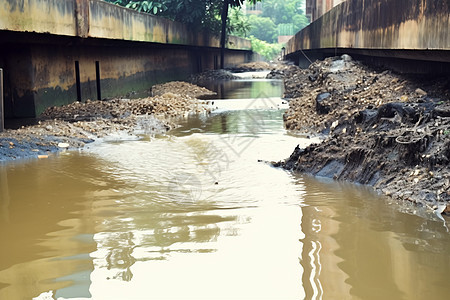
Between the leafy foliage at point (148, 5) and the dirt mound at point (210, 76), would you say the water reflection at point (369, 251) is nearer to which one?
the leafy foliage at point (148, 5)

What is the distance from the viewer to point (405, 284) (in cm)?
301

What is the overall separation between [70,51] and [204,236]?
9113 mm

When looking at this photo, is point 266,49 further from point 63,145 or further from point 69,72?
point 63,145

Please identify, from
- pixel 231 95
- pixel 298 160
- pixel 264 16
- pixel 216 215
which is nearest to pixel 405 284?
pixel 216 215

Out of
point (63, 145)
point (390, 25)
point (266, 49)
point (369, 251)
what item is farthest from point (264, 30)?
point (369, 251)

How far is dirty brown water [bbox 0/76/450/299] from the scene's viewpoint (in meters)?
3.00

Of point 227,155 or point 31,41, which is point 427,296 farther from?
point 31,41

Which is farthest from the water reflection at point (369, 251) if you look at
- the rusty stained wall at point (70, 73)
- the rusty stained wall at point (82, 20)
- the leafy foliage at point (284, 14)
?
the leafy foliage at point (284, 14)

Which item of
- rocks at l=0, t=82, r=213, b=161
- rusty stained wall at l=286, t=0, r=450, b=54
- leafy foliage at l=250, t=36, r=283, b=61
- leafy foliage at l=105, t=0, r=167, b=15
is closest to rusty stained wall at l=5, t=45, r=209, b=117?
rocks at l=0, t=82, r=213, b=161

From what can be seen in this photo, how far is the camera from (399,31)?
7863 mm

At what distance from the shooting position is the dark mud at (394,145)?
4.75 metres

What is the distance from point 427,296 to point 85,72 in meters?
11.0

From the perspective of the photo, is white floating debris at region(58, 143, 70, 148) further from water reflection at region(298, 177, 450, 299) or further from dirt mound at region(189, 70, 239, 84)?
dirt mound at region(189, 70, 239, 84)


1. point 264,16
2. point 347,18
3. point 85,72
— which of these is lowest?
point 85,72
